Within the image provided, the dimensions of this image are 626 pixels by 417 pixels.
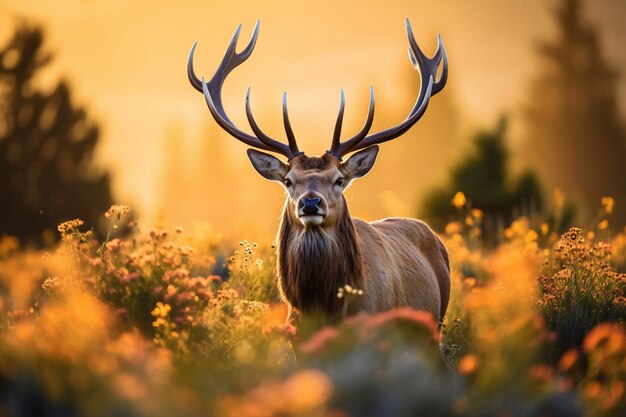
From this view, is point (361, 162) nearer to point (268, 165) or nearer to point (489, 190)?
point (268, 165)

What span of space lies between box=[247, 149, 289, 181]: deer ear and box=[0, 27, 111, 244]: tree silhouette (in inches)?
624

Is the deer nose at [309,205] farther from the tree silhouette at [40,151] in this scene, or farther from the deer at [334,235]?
the tree silhouette at [40,151]

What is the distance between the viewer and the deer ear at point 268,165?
737 centimetres

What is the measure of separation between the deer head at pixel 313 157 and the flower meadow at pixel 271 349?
71 cm

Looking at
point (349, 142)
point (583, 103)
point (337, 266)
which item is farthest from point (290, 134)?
point (583, 103)

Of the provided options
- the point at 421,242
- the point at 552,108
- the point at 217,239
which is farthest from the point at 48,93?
the point at 552,108

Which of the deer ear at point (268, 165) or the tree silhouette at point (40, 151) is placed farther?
the tree silhouette at point (40, 151)

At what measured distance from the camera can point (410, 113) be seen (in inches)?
318

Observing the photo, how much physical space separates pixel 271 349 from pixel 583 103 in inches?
1291

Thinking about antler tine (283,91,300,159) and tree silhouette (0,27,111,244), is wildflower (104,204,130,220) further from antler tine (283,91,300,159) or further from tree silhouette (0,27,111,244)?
tree silhouette (0,27,111,244)

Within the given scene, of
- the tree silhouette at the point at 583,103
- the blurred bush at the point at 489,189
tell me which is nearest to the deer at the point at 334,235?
the blurred bush at the point at 489,189

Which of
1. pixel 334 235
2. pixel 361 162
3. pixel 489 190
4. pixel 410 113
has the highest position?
pixel 410 113

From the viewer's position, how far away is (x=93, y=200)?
2266 centimetres

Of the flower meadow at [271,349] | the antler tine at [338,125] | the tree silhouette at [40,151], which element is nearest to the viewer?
the flower meadow at [271,349]
